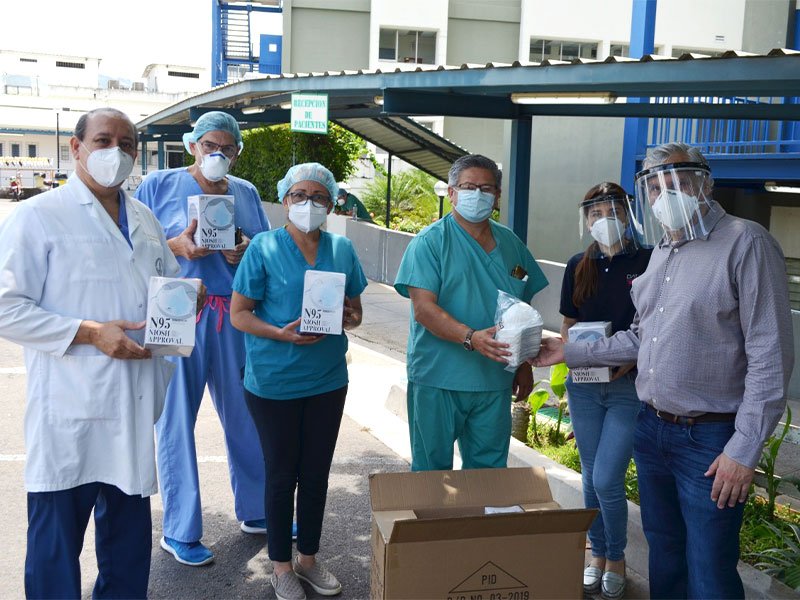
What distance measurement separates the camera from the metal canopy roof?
14.5 ft

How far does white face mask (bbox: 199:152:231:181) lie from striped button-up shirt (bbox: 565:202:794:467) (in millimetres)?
2378

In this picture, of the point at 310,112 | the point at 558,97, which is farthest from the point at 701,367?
the point at 310,112

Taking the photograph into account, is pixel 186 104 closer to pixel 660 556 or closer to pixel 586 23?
pixel 660 556

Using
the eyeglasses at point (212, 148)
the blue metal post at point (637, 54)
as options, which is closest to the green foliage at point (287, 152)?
the blue metal post at point (637, 54)

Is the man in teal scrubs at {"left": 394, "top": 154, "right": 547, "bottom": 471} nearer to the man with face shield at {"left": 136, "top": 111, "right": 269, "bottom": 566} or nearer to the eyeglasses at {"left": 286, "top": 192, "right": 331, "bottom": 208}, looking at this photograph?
the eyeglasses at {"left": 286, "top": 192, "right": 331, "bottom": 208}

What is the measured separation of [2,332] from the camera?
3000 mm

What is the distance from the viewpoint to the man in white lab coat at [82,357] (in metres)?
3.01

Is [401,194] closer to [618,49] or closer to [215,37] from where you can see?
[618,49]

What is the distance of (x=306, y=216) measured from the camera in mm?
3947

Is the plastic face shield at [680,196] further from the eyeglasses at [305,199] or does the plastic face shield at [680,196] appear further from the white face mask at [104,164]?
the white face mask at [104,164]

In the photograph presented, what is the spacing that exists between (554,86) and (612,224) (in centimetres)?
202

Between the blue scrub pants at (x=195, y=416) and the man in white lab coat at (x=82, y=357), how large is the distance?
3.48ft

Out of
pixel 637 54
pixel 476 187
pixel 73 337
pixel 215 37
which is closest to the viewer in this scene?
pixel 73 337

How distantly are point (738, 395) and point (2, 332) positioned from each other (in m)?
2.60
